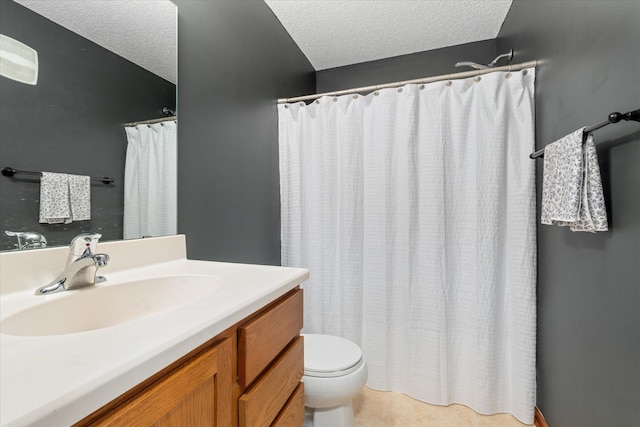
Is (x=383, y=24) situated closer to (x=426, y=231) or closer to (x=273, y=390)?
(x=426, y=231)

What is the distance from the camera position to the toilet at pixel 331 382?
1195 mm

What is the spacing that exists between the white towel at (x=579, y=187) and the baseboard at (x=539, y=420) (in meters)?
1.07

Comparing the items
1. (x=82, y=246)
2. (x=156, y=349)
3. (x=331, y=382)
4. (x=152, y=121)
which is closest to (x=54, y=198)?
(x=82, y=246)

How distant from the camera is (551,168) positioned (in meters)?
1.10

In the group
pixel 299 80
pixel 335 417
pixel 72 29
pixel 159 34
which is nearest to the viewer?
pixel 72 29

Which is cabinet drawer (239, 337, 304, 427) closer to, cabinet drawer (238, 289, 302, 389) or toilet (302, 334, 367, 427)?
cabinet drawer (238, 289, 302, 389)

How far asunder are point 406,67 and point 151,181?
7.15 ft

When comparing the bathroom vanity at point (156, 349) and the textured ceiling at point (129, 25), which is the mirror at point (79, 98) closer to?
the textured ceiling at point (129, 25)

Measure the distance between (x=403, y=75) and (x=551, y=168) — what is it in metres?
1.62

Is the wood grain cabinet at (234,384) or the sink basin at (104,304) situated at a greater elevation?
the sink basin at (104,304)

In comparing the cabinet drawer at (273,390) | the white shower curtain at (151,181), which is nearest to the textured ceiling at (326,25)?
the white shower curtain at (151,181)

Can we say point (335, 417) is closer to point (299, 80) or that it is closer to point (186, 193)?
point (186, 193)

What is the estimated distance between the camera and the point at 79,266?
719 mm

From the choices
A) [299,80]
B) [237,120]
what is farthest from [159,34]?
[299,80]
